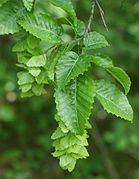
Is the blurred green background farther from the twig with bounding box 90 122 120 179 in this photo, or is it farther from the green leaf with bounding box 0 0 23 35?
the green leaf with bounding box 0 0 23 35

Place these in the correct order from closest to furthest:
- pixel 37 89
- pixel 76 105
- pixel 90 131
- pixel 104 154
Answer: pixel 76 105
pixel 37 89
pixel 90 131
pixel 104 154

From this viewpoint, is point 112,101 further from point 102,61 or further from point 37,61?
point 37,61

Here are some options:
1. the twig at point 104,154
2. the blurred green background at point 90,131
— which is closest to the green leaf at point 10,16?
the blurred green background at point 90,131

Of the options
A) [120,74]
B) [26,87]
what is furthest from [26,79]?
[120,74]

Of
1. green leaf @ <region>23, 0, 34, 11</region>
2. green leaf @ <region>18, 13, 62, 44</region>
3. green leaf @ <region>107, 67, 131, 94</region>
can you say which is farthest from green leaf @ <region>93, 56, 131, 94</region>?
green leaf @ <region>23, 0, 34, 11</region>

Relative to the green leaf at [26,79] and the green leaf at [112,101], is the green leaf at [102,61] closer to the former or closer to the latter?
the green leaf at [112,101]

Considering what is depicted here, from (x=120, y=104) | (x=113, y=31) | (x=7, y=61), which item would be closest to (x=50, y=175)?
(x=7, y=61)
